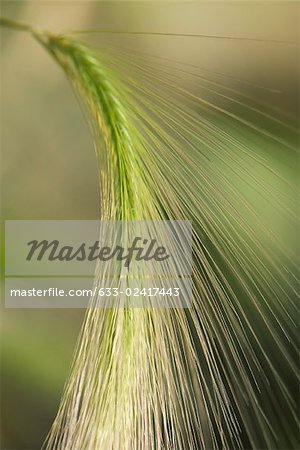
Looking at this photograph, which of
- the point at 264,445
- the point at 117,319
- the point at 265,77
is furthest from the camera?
the point at 265,77

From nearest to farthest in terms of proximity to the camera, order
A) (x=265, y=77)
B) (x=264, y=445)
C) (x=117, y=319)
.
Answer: (x=117, y=319) < (x=264, y=445) < (x=265, y=77)

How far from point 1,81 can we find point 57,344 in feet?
1.51

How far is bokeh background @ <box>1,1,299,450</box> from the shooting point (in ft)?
2.64

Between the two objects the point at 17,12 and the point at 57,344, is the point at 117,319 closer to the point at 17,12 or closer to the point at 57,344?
the point at 57,344

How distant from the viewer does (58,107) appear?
0.91m

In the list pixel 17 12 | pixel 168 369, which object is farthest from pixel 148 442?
pixel 17 12

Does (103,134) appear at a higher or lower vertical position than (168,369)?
higher

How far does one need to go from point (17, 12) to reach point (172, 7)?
264 millimetres

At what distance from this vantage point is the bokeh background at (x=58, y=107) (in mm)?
803

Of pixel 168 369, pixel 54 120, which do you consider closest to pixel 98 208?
pixel 54 120

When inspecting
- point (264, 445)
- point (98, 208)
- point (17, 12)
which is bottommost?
point (264, 445)

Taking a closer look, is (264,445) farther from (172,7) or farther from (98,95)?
(172,7)

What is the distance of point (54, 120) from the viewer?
91 centimetres

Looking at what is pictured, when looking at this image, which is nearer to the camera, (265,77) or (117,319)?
(117,319)
